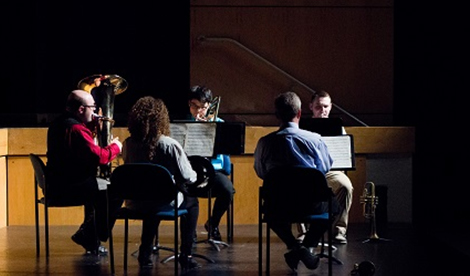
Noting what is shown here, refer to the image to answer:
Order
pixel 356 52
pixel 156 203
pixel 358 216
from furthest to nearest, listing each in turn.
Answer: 1. pixel 356 52
2. pixel 358 216
3. pixel 156 203

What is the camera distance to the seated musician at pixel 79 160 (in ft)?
23.2

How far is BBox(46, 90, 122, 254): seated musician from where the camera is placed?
7.08 metres

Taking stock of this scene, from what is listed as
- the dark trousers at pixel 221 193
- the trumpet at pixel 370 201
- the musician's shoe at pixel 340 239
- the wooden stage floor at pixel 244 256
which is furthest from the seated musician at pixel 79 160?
the trumpet at pixel 370 201

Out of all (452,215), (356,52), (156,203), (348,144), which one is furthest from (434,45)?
(156,203)

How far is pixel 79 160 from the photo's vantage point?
23.4 feet

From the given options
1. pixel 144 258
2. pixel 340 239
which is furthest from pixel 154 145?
pixel 340 239

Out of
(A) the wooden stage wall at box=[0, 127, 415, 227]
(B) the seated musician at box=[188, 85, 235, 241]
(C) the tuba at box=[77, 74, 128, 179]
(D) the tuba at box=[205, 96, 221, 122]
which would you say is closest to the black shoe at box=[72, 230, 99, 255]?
(C) the tuba at box=[77, 74, 128, 179]

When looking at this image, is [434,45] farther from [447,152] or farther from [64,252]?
[64,252]

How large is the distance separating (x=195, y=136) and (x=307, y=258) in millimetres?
1183

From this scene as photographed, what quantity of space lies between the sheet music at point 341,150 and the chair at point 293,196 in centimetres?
79

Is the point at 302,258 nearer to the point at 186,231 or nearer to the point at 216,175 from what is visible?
the point at 186,231

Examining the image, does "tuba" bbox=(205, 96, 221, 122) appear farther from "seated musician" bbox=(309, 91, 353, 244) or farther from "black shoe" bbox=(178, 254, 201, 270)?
"black shoe" bbox=(178, 254, 201, 270)

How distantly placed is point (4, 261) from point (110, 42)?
364 cm

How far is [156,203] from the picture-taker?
6.58 meters
